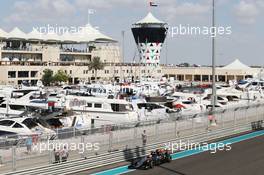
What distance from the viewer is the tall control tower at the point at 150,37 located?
138125mm

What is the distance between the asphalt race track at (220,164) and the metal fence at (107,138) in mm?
1639

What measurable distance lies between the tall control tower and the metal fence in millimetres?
111828

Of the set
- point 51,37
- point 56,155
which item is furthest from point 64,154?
point 51,37

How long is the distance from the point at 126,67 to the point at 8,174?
318ft

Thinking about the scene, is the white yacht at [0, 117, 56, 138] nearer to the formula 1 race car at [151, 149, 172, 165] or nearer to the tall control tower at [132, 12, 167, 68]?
the formula 1 race car at [151, 149, 172, 165]

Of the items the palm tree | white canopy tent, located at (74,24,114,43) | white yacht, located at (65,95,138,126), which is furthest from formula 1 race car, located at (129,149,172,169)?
white canopy tent, located at (74,24,114,43)

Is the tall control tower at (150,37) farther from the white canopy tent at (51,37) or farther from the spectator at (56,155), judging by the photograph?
the spectator at (56,155)

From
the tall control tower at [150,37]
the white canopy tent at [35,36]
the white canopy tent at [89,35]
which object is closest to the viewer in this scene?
the white canopy tent at [35,36]

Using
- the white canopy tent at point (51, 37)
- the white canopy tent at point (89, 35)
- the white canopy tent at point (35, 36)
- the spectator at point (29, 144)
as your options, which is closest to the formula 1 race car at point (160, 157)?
the spectator at point (29, 144)

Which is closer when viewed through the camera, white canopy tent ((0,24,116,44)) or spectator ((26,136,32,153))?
spectator ((26,136,32,153))

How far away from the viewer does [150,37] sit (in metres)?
138

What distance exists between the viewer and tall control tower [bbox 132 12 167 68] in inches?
5438

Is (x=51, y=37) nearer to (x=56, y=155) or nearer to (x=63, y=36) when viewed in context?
(x=63, y=36)

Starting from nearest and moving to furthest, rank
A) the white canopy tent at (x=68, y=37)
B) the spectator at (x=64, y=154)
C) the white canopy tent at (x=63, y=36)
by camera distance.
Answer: the spectator at (x=64, y=154), the white canopy tent at (x=63, y=36), the white canopy tent at (x=68, y=37)
